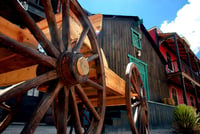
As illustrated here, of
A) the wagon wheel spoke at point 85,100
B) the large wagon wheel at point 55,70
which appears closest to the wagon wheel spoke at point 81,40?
the large wagon wheel at point 55,70

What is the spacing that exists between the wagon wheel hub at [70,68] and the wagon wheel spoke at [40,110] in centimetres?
8

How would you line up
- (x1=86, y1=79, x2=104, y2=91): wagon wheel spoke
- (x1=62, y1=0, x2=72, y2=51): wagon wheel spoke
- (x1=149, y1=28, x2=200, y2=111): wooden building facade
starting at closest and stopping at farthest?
(x1=62, y1=0, x2=72, y2=51): wagon wheel spoke, (x1=86, y1=79, x2=104, y2=91): wagon wheel spoke, (x1=149, y1=28, x2=200, y2=111): wooden building facade

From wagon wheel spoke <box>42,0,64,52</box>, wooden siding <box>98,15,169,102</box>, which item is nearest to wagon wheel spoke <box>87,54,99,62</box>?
wagon wheel spoke <box>42,0,64,52</box>

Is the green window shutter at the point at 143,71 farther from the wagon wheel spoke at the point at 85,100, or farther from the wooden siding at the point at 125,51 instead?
the wagon wheel spoke at the point at 85,100

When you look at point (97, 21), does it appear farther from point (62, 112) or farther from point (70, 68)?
point (62, 112)

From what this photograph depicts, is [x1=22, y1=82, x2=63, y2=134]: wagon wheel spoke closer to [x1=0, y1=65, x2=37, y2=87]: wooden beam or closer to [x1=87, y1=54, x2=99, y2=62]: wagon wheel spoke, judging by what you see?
[x1=87, y1=54, x2=99, y2=62]: wagon wheel spoke

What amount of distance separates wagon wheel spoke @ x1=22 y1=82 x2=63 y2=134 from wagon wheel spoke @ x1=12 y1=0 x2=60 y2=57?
0.95 ft

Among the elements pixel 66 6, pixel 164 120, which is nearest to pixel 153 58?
pixel 164 120

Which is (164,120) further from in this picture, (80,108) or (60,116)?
(60,116)

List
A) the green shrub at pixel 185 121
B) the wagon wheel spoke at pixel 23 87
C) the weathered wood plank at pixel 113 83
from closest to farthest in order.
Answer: the wagon wheel spoke at pixel 23 87, the weathered wood plank at pixel 113 83, the green shrub at pixel 185 121

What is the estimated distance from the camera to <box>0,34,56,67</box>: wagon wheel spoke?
956 mm

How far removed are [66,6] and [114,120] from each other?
12.5 feet

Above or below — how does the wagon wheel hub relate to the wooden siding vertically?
below

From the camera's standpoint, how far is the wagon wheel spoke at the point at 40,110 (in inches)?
40.0
